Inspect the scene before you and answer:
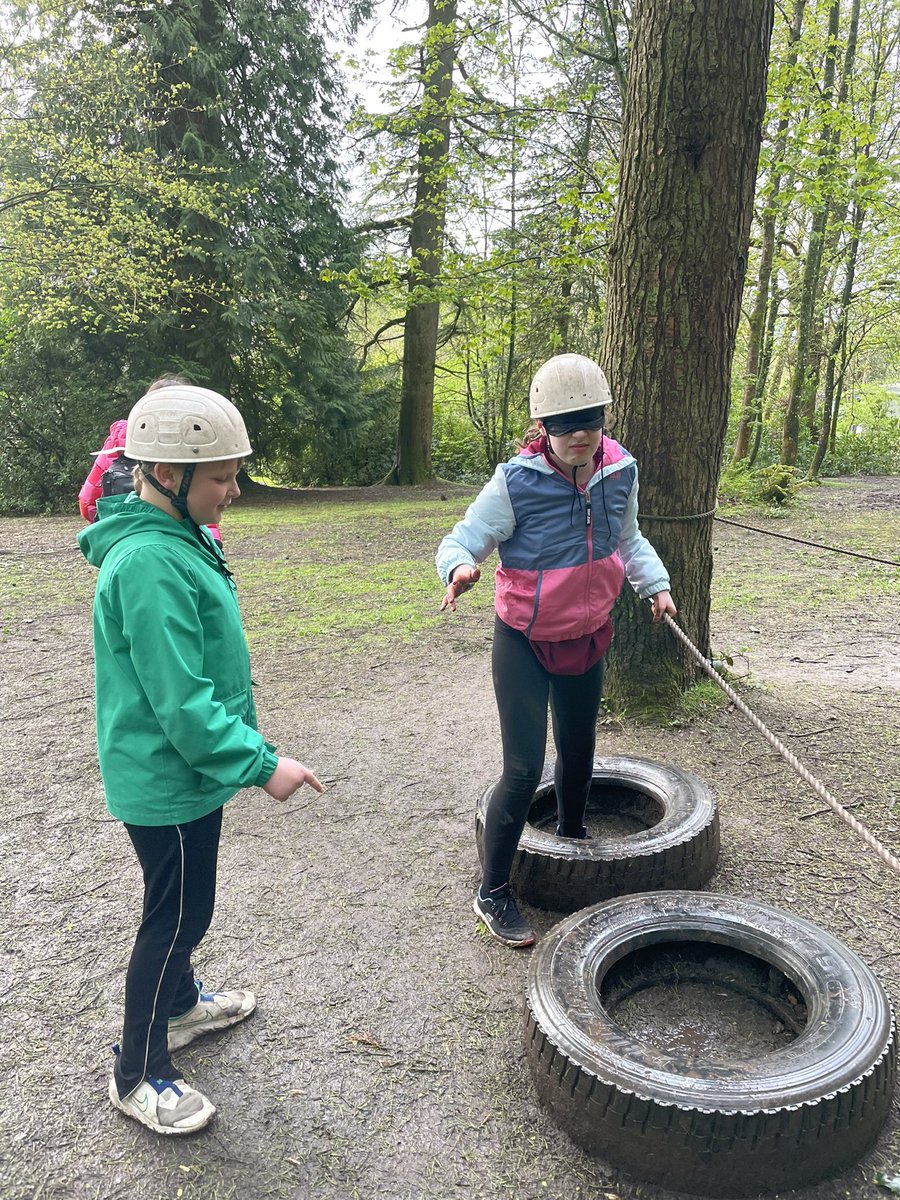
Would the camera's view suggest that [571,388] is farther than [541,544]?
No

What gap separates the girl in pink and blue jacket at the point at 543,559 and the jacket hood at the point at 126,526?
3.19ft

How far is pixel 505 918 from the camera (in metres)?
2.99

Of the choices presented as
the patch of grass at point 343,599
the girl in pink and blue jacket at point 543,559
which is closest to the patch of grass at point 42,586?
the patch of grass at point 343,599

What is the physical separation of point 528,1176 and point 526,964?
2.72 ft

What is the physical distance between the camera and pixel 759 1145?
6.29 feet

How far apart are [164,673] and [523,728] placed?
1.32 metres

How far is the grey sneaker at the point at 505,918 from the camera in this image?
2945 mm

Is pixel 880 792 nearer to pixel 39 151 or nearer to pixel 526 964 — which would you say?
pixel 526 964

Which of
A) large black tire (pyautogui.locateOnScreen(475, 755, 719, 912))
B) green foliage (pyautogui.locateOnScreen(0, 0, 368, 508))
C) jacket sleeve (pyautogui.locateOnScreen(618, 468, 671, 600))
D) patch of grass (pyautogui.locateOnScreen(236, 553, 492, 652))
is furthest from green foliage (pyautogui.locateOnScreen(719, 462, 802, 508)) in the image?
large black tire (pyautogui.locateOnScreen(475, 755, 719, 912))

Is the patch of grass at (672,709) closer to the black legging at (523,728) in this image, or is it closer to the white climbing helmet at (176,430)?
the black legging at (523,728)

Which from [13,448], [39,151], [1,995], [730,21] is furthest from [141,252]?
[1,995]

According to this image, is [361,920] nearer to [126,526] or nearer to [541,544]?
[541,544]

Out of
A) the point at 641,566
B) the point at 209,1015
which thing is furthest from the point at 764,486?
the point at 209,1015

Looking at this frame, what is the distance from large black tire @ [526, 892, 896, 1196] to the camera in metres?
1.93
